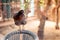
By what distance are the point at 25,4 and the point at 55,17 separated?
11.2 inches

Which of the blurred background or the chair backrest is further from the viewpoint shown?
the blurred background

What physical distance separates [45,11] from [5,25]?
0.32 metres

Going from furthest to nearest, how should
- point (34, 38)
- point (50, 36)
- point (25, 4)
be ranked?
1. point (50, 36)
2. point (25, 4)
3. point (34, 38)

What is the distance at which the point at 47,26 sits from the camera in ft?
3.87

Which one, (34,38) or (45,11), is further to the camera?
(45,11)

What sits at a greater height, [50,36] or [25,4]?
[25,4]

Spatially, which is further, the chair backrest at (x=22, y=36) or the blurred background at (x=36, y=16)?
the blurred background at (x=36, y=16)

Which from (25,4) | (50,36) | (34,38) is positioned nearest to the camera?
(34,38)

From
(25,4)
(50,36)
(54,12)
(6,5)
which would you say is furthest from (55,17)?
(6,5)

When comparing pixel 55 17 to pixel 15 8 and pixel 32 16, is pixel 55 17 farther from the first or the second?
pixel 15 8

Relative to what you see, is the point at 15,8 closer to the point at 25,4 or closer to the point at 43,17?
the point at 25,4

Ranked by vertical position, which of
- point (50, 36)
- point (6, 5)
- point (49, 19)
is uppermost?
point (6, 5)

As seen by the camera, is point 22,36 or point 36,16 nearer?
point 22,36

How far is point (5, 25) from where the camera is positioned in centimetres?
115
